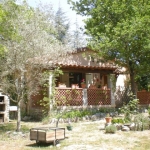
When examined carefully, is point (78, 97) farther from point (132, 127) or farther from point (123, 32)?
point (132, 127)

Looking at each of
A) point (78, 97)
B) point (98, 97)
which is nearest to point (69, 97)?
point (78, 97)

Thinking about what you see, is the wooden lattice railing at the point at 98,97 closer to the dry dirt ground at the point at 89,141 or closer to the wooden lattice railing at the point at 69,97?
the wooden lattice railing at the point at 69,97

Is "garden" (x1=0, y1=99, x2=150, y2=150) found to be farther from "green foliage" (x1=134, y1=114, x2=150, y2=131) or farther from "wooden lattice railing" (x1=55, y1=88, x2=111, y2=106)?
"wooden lattice railing" (x1=55, y1=88, x2=111, y2=106)

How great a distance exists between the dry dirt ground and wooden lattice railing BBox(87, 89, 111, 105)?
704cm

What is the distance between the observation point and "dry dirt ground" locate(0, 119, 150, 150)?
920 cm

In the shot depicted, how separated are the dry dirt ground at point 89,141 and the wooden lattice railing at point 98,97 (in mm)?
7044

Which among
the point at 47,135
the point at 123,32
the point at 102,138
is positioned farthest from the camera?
the point at 123,32

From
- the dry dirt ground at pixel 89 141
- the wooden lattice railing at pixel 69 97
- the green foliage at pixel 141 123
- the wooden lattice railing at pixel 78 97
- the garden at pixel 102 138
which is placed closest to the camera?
the dry dirt ground at pixel 89 141

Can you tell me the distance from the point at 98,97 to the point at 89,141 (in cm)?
964

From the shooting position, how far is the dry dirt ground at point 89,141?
920 cm

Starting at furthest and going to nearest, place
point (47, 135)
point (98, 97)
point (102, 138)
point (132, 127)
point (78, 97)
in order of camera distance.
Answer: point (98, 97) → point (78, 97) → point (132, 127) → point (102, 138) → point (47, 135)

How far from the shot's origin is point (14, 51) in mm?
11984

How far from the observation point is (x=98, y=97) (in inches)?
778

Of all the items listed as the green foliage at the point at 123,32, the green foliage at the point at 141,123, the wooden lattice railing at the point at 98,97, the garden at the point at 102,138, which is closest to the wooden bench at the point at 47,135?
the garden at the point at 102,138
